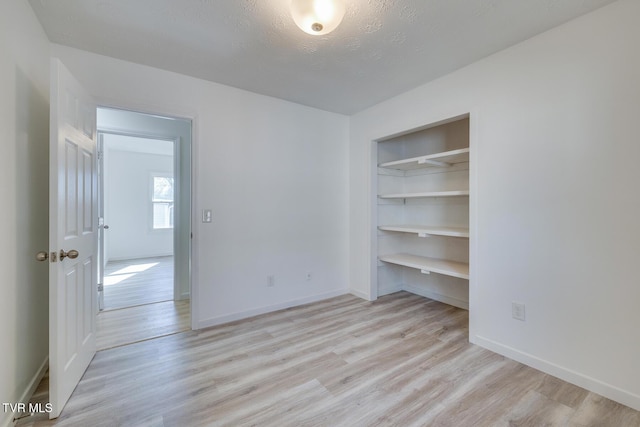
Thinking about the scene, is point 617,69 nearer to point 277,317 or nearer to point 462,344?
point 462,344

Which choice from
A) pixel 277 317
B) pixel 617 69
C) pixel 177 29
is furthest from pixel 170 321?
pixel 617 69

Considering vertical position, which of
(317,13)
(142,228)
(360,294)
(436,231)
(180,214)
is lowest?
(360,294)

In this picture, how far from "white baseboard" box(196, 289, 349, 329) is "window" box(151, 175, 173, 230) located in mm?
5143

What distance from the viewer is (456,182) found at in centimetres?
330

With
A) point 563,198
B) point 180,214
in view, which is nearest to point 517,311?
point 563,198

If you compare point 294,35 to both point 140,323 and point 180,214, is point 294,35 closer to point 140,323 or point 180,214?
point 180,214

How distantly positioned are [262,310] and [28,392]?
5.98 feet

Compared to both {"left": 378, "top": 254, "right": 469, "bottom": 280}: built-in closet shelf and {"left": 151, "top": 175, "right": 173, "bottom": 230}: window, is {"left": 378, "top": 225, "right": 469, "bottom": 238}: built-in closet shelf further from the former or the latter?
{"left": 151, "top": 175, "right": 173, "bottom": 230}: window

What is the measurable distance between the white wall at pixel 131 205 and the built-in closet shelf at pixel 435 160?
5346mm

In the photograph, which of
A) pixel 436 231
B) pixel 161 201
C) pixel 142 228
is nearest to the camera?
pixel 436 231

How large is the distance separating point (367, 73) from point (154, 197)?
6.37 metres

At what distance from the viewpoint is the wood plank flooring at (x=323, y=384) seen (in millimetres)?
1582

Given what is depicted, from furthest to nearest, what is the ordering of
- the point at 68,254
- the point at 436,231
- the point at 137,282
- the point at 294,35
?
the point at 137,282 → the point at 436,231 → the point at 294,35 → the point at 68,254

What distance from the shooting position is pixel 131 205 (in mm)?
6578
